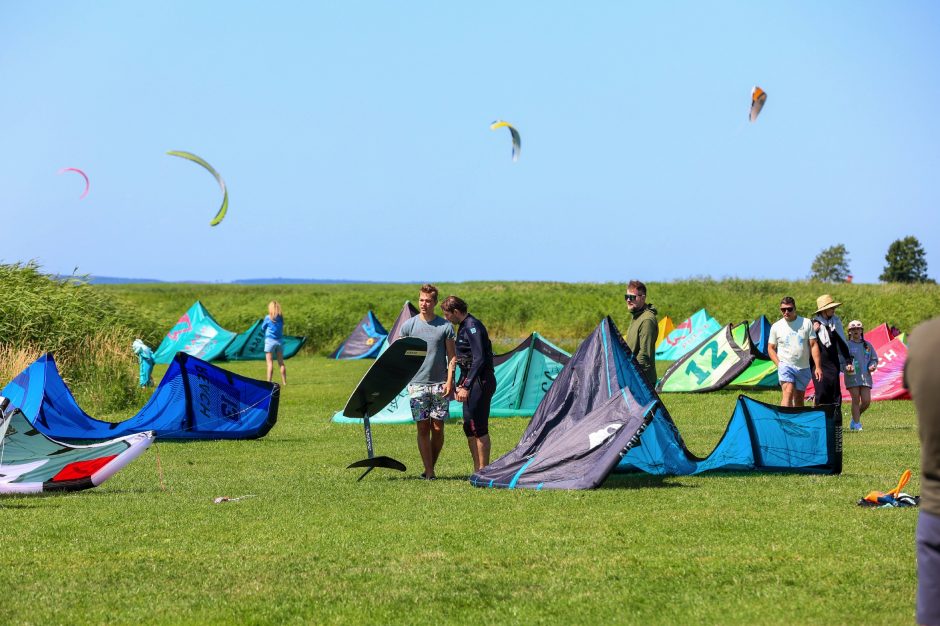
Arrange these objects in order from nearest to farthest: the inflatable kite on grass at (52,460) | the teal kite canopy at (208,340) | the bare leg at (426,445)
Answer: the inflatable kite on grass at (52,460)
the bare leg at (426,445)
the teal kite canopy at (208,340)

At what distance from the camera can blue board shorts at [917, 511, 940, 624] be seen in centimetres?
412

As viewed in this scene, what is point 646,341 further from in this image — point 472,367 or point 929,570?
point 929,570

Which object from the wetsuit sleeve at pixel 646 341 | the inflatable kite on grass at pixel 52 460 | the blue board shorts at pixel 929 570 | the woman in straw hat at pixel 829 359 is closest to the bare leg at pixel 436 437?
the inflatable kite on grass at pixel 52 460

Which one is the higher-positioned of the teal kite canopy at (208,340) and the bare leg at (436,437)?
the teal kite canopy at (208,340)

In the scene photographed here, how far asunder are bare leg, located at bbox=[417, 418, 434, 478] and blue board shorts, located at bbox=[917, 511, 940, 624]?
716cm

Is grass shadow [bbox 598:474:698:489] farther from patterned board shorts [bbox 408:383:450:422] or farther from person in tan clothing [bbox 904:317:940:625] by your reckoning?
person in tan clothing [bbox 904:317:940:625]

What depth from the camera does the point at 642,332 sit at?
12930mm

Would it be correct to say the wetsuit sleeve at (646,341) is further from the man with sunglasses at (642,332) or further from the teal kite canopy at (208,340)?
the teal kite canopy at (208,340)

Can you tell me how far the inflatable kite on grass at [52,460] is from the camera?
1056 centimetres

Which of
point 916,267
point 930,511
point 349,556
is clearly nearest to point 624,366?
point 349,556

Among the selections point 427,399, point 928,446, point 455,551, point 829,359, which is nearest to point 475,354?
point 427,399

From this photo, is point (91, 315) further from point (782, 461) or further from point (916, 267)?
point (916, 267)

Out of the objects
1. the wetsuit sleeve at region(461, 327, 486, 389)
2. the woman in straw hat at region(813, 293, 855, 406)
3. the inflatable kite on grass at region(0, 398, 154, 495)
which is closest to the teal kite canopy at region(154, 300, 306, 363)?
the inflatable kite on grass at region(0, 398, 154, 495)

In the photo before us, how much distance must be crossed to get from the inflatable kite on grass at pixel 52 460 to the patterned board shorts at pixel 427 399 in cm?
244
